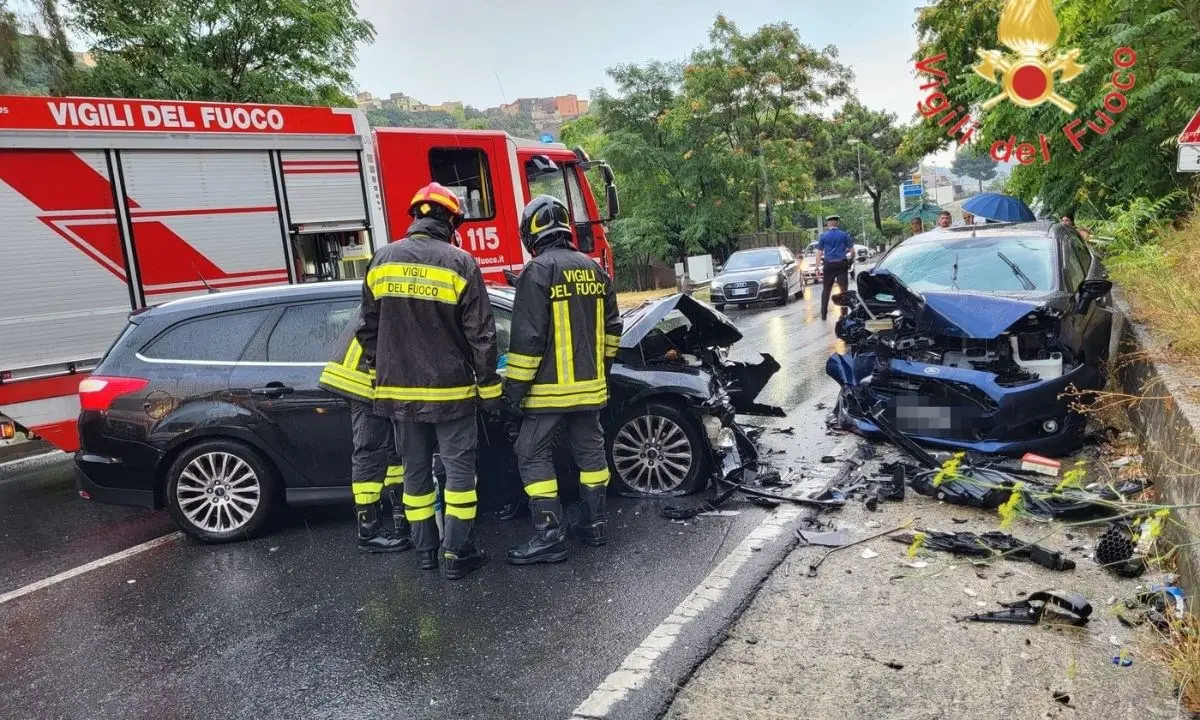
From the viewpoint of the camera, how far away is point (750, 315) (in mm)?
16703

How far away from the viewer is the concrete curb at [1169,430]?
10.5 ft

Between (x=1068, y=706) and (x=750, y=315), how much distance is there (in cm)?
1418

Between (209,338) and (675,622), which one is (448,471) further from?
(209,338)

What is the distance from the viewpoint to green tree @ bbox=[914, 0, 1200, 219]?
879 cm

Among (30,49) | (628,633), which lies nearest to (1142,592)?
(628,633)

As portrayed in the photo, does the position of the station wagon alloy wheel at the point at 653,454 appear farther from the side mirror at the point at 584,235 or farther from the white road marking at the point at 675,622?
the side mirror at the point at 584,235

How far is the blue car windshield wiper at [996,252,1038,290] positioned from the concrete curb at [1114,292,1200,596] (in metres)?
0.85

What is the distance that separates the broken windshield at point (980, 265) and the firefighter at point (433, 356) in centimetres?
385

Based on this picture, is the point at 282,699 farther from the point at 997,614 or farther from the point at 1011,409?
the point at 1011,409

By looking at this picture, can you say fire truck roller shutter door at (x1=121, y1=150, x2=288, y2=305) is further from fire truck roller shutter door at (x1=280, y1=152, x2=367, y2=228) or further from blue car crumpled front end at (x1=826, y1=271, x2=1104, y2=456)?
blue car crumpled front end at (x1=826, y1=271, x2=1104, y2=456)

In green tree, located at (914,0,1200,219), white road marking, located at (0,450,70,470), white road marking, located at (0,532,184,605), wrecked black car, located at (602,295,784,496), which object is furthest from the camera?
green tree, located at (914,0,1200,219)

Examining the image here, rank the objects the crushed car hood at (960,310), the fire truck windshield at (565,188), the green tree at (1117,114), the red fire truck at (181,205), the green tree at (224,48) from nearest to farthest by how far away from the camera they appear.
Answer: the crushed car hood at (960,310) → the red fire truck at (181,205) → the green tree at (1117,114) → the fire truck windshield at (565,188) → the green tree at (224,48)

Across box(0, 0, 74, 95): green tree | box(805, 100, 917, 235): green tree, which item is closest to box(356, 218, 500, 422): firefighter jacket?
box(0, 0, 74, 95): green tree

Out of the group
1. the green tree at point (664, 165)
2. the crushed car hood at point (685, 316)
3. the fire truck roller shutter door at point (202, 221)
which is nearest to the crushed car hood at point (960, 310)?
the crushed car hood at point (685, 316)
